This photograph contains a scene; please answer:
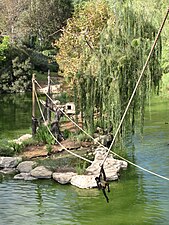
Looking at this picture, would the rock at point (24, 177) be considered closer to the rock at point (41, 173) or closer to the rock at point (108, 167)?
the rock at point (41, 173)

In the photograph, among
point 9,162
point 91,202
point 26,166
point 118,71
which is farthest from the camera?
point 9,162

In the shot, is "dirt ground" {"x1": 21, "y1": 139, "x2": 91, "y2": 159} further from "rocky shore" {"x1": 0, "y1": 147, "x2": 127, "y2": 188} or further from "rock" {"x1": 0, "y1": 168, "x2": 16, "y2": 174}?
"rock" {"x1": 0, "y1": 168, "x2": 16, "y2": 174}

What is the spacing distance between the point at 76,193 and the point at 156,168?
8.15 ft

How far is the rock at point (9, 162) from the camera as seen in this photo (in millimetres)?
11742

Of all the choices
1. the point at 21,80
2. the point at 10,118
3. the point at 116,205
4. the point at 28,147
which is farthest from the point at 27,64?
the point at 116,205

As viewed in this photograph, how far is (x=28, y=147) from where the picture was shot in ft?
43.4

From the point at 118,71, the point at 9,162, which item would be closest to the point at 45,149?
the point at 9,162

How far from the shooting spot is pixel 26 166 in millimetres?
11492

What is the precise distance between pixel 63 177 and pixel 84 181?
0.60 metres

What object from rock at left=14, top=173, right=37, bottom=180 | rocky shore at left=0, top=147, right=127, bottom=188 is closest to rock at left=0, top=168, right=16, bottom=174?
rocky shore at left=0, top=147, right=127, bottom=188

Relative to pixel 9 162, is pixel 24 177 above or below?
below

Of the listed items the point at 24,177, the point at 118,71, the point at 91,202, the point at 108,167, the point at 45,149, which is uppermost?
the point at 118,71

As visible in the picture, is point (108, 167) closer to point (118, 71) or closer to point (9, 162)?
point (118, 71)

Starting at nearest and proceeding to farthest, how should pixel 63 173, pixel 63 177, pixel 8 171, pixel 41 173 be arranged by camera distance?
pixel 63 177
pixel 63 173
pixel 41 173
pixel 8 171
